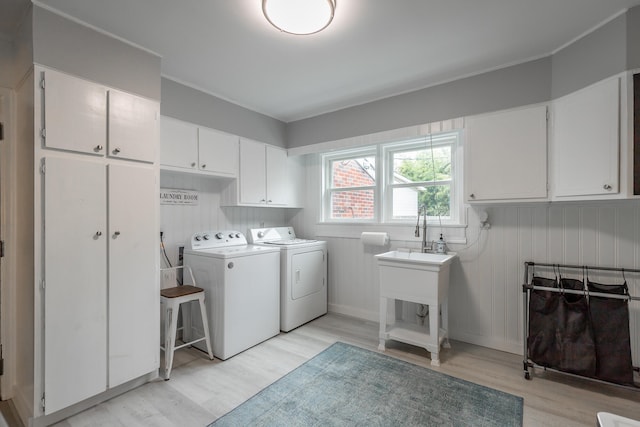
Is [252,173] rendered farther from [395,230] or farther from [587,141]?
[587,141]

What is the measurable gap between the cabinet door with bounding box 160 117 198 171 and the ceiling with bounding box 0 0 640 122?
441 millimetres

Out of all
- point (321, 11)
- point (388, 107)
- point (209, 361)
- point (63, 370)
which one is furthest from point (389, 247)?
point (63, 370)

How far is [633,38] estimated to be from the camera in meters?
1.81

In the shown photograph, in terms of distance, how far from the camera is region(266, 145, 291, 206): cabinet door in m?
3.63

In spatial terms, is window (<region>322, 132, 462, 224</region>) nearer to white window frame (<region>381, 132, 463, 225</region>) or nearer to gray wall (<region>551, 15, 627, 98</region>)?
white window frame (<region>381, 132, 463, 225</region>)

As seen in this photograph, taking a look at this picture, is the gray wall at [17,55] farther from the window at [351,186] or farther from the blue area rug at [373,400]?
the window at [351,186]

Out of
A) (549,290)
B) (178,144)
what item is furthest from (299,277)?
(549,290)

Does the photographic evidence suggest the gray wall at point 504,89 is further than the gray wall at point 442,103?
No

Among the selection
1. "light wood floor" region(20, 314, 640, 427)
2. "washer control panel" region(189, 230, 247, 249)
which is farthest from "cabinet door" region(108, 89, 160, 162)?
"light wood floor" region(20, 314, 640, 427)

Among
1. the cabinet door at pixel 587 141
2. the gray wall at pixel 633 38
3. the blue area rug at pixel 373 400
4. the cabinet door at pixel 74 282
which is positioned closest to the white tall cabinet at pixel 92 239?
the cabinet door at pixel 74 282

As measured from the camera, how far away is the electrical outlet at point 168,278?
2.67 m

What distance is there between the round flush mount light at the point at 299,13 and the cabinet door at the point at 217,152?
4.96 feet

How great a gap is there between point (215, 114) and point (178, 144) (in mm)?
578

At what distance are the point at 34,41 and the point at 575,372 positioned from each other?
408cm
